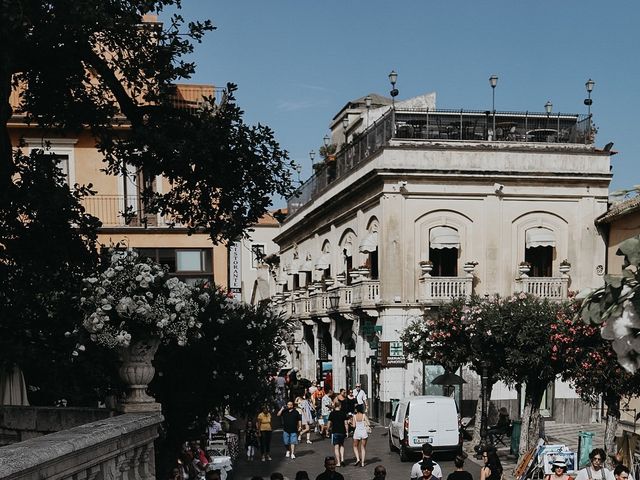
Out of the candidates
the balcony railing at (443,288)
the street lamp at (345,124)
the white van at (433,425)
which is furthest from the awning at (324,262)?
the white van at (433,425)

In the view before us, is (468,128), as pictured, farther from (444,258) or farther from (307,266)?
(307,266)

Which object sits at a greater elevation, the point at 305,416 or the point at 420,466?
the point at 420,466

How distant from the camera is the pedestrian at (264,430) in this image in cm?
2316

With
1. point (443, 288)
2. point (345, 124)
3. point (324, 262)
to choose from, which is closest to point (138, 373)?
point (443, 288)

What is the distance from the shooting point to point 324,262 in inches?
1699

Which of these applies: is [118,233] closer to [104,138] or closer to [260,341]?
[260,341]

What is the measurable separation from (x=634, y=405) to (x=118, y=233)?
1890 centimetres

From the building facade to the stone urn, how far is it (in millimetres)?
22650

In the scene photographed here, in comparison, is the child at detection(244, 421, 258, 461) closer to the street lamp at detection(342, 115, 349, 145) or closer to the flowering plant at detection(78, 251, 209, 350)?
the flowering plant at detection(78, 251, 209, 350)

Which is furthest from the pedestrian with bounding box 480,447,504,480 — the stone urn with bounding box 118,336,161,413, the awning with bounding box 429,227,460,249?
the awning with bounding box 429,227,460,249

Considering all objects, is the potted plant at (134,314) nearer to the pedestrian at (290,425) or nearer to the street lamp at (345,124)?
the pedestrian at (290,425)

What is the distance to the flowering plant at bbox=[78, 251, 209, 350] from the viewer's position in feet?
31.2

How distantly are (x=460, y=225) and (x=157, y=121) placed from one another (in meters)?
24.2

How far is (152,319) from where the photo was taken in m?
9.66
